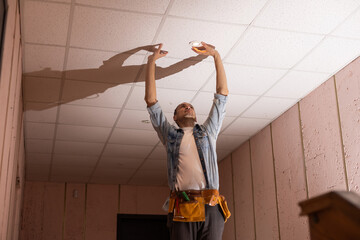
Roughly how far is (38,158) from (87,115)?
1.99 metres

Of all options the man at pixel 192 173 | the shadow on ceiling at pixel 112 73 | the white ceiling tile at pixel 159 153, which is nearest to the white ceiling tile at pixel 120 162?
the white ceiling tile at pixel 159 153

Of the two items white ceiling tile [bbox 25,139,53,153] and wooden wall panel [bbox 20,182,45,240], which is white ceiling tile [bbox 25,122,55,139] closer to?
white ceiling tile [bbox 25,139,53,153]

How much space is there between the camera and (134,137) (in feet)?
20.3

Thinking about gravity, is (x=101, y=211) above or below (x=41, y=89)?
below

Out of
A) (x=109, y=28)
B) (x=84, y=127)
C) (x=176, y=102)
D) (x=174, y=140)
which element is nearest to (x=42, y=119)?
(x=84, y=127)

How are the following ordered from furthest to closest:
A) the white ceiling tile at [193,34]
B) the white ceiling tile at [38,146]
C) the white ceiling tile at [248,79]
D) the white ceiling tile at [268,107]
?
1. the white ceiling tile at [38,146]
2. the white ceiling tile at [268,107]
3. the white ceiling tile at [248,79]
4. the white ceiling tile at [193,34]

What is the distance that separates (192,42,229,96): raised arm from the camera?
3.39 meters

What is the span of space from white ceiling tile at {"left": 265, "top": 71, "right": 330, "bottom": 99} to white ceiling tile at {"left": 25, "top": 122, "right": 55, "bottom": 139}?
2713 millimetres

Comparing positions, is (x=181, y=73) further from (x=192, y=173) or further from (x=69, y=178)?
(x=69, y=178)

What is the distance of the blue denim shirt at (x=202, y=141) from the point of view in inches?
120

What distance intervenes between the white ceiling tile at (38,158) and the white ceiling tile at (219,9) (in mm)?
4051

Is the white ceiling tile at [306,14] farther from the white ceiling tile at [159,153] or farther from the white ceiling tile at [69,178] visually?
the white ceiling tile at [69,178]

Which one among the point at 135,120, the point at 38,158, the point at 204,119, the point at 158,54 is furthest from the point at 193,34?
the point at 38,158

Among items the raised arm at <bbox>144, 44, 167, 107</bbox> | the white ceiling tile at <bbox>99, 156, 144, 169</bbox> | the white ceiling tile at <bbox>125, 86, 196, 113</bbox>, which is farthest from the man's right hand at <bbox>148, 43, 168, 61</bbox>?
the white ceiling tile at <bbox>99, 156, 144, 169</bbox>
